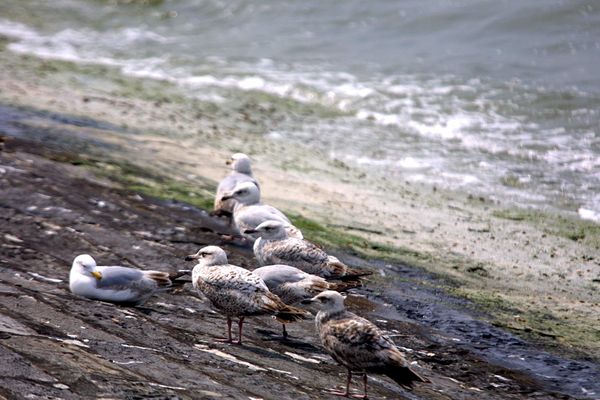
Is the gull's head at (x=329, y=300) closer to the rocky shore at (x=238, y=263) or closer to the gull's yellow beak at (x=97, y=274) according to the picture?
the rocky shore at (x=238, y=263)

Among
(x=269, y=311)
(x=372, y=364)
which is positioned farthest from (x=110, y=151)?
(x=372, y=364)

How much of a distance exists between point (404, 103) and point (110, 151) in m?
6.33

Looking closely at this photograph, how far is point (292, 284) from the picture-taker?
7602 millimetres

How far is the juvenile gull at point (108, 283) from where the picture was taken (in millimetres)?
7527

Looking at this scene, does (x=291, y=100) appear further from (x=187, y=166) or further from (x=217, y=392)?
(x=217, y=392)

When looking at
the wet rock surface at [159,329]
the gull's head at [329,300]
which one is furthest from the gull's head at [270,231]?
the gull's head at [329,300]

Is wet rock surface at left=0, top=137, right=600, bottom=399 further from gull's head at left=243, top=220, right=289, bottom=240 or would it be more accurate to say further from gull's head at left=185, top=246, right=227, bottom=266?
gull's head at left=243, top=220, right=289, bottom=240

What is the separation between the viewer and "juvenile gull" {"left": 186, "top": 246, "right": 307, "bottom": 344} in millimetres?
7145

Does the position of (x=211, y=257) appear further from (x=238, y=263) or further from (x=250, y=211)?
(x=250, y=211)

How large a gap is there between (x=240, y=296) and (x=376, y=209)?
4.86 meters

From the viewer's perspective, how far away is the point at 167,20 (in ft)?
81.5

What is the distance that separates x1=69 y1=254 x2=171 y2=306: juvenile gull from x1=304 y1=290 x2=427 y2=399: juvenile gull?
156 centimetres

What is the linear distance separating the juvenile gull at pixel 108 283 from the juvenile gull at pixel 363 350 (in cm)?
156

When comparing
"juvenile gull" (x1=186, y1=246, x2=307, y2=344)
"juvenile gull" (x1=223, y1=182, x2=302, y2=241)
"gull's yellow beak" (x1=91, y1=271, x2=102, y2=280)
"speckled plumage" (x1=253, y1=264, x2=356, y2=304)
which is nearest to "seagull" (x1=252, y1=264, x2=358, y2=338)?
"speckled plumage" (x1=253, y1=264, x2=356, y2=304)
